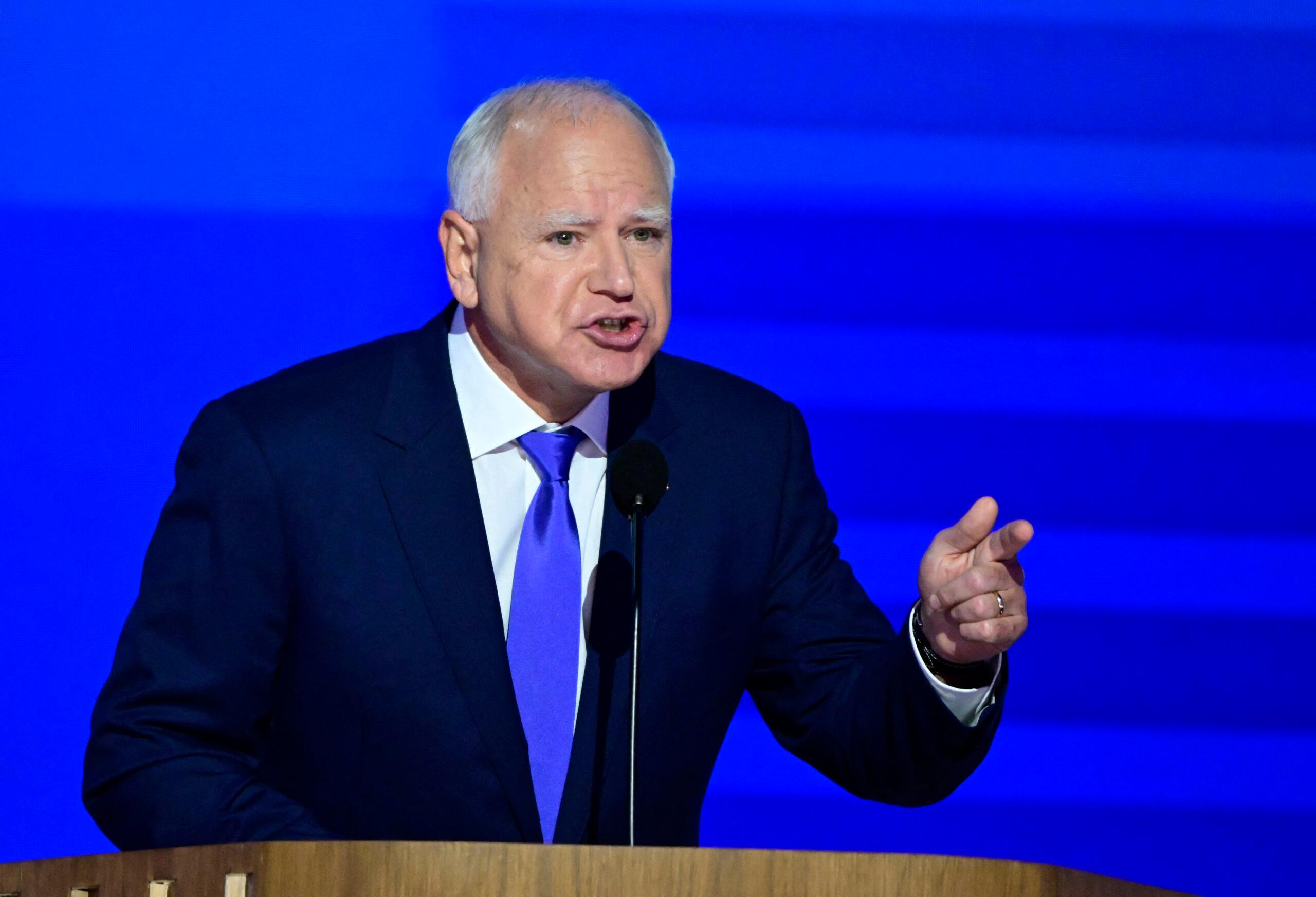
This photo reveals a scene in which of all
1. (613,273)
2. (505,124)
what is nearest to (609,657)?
(613,273)

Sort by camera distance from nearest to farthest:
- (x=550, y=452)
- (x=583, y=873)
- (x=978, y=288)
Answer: (x=583, y=873) < (x=550, y=452) < (x=978, y=288)

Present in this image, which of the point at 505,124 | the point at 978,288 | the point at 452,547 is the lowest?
the point at 452,547

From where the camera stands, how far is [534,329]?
7.23ft

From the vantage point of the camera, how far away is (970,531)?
1.88 metres

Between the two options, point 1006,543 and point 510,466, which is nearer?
point 1006,543

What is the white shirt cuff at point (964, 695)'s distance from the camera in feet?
6.72

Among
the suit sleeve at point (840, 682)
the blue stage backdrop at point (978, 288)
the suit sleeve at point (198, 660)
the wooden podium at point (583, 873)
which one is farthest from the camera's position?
the blue stage backdrop at point (978, 288)

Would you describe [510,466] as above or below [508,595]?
above

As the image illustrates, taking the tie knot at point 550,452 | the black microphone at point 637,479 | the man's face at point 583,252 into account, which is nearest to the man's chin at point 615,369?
the man's face at point 583,252

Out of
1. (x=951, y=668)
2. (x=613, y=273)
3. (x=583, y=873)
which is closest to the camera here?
(x=583, y=873)

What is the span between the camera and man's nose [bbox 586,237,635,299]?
85.0 inches

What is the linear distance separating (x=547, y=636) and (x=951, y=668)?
1.58ft

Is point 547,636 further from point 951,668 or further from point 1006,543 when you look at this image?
point 1006,543

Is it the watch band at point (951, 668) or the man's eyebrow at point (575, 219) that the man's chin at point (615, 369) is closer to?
the man's eyebrow at point (575, 219)
